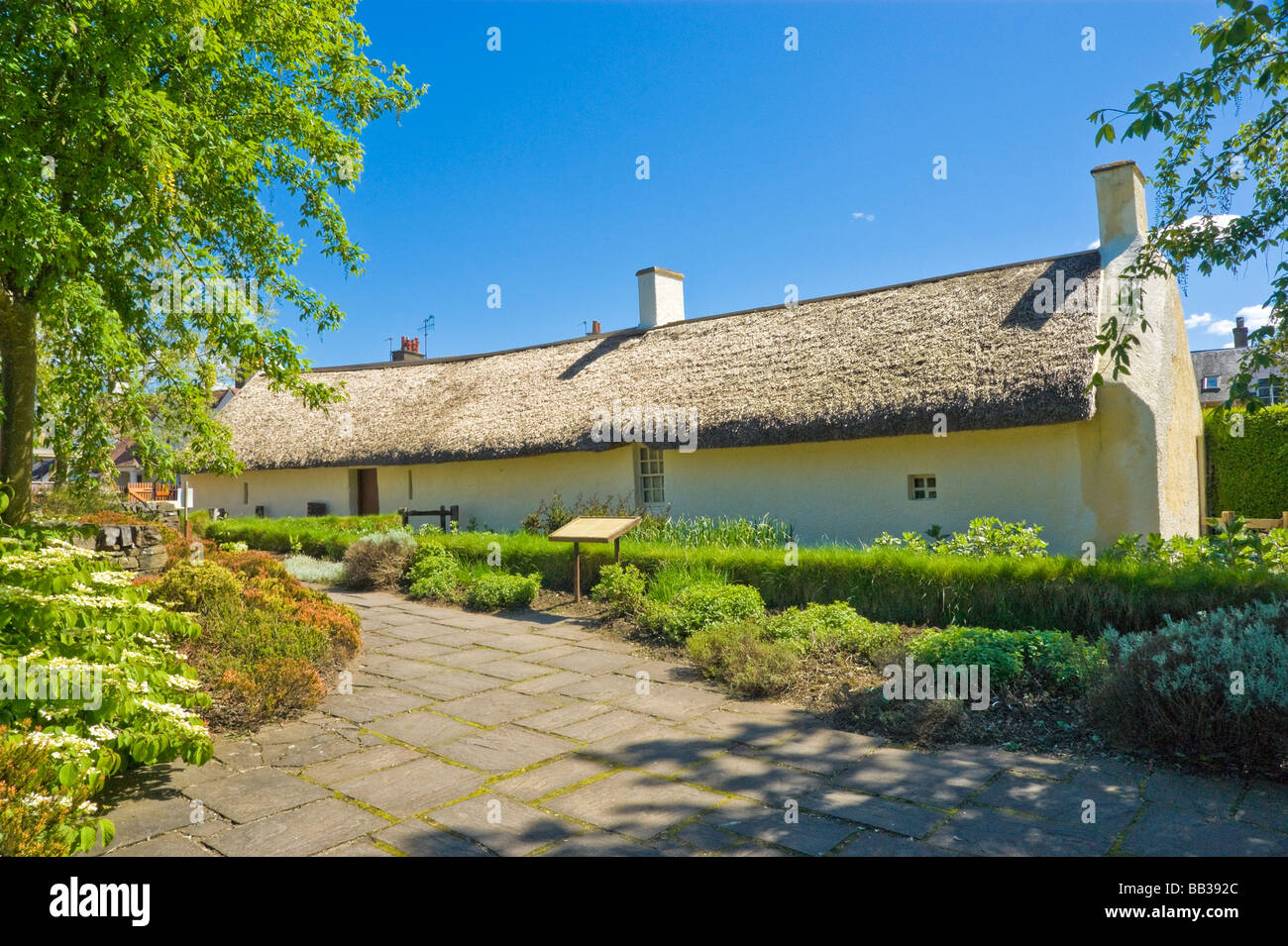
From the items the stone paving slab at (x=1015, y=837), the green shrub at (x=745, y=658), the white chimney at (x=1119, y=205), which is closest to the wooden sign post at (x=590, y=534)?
the green shrub at (x=745, y=658)

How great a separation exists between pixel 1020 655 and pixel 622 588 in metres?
3.93

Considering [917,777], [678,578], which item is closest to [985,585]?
[678,578]

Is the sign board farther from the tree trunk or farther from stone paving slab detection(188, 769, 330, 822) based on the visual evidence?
the tree trunk

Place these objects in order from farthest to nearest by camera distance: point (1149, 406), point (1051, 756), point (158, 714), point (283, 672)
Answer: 1. point (1149, 406)
2. point (283, 672)
3. point (1051, 756)
4. point (158, 714)

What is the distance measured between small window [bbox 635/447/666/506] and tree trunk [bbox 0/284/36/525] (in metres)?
9.24

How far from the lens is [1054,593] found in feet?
21.1

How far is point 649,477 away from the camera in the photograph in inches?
569

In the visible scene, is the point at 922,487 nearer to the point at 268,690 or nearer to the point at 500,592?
the point at 500,592

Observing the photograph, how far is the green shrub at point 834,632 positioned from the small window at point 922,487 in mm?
4877

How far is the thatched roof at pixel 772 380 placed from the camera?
10.4 meters

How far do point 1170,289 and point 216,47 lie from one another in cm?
1295

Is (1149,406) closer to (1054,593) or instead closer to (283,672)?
(1054,593)

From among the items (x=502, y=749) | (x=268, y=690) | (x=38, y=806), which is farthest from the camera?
(x=268, y=690)
